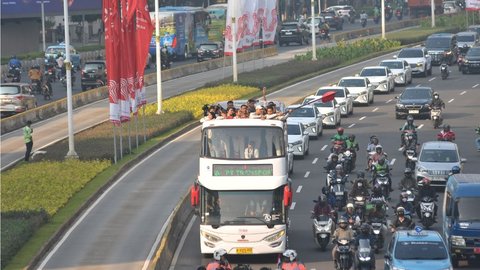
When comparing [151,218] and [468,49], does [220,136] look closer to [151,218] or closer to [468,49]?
[151,218]

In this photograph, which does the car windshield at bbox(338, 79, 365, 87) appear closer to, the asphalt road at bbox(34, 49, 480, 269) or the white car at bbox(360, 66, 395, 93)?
the asphalt road at bbox(34, 49, 480, 269)

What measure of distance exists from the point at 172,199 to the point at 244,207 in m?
11.0

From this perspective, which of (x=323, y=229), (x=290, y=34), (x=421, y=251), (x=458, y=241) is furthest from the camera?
(x=290, y=34)

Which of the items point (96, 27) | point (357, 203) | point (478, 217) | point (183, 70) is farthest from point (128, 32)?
point (96, 27)

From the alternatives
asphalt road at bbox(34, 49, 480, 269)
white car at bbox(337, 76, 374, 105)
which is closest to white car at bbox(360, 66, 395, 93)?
asphalt road at bbox(34, 49, 480, 269)

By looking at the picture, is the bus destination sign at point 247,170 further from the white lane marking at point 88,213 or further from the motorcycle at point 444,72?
the motorcycle at point 444,72

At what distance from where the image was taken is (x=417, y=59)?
87.8 m

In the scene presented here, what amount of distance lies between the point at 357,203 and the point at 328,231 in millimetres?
3387

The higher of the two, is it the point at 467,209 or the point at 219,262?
the point at 467,209

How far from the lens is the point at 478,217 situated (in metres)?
36.8

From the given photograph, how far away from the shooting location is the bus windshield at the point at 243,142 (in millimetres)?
37375

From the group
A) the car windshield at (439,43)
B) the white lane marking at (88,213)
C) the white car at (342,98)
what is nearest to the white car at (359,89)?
the white car at (342,98)

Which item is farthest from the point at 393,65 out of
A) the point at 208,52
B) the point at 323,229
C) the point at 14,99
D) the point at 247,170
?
the point at 247,170

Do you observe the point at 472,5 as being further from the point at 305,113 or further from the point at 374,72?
the point at 305,113
